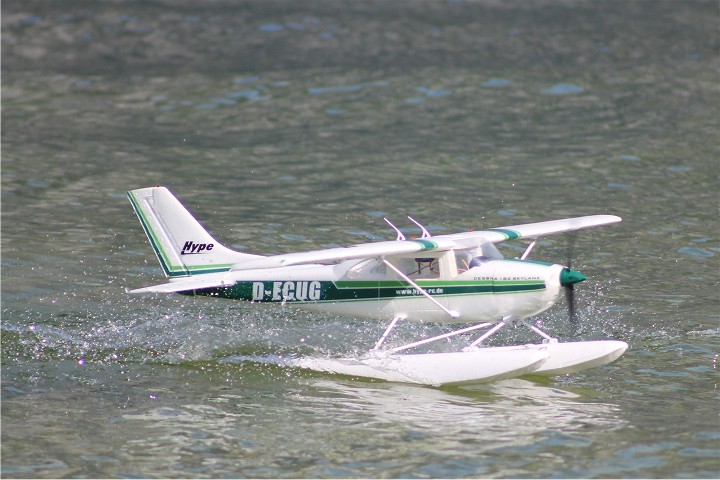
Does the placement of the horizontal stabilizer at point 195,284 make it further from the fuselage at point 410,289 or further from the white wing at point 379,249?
the fuselage at point 410,289

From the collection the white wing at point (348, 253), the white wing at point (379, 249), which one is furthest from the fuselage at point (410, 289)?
the white wing at point (348, 253)

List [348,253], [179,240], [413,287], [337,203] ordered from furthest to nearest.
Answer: [337,203] < [179,240] < [413,287] < [348,253]

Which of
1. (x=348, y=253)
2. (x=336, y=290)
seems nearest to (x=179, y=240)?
(x=336, y=290)

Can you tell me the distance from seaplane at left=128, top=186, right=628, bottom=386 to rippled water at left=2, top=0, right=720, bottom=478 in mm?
368

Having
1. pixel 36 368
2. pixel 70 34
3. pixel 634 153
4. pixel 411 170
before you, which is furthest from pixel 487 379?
pixel 70 34

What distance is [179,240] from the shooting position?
598 inches

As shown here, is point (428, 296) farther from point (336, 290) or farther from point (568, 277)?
point (568, 277)

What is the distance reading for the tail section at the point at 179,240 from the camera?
596 inches

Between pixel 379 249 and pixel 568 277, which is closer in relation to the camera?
pixel 568 277

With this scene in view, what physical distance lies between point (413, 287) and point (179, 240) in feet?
11.8

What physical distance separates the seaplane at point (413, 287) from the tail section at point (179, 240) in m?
0.01

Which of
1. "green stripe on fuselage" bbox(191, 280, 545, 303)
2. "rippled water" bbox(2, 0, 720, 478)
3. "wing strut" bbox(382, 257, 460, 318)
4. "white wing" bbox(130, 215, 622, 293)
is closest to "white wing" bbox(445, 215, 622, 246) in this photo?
"white wing" bbox(130, 215, 622, 293)

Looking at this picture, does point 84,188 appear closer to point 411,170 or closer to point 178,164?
point 178,164

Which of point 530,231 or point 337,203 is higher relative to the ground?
point 530,231
